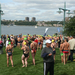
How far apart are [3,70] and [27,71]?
1304mm

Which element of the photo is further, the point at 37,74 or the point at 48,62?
the point at 37,74

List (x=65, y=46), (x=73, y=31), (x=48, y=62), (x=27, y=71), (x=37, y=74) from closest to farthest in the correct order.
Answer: (x=48, y=62) < (x=37, y=74) < (x=27, y=71) < (x=65, y=46) < (x=73, y=31)

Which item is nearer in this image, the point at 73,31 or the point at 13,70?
the point at 13,70

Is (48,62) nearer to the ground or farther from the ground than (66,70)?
farther from the ground

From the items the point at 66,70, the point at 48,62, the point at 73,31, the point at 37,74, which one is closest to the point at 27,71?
the point at 37,74

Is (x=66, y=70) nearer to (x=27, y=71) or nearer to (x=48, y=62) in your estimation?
(x=27, y=71)

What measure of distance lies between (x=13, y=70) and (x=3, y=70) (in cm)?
53

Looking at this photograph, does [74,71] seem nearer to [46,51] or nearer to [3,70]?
[46,51]

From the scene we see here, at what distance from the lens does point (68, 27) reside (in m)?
14.6

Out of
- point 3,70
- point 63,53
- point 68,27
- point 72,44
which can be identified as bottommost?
point 3,70

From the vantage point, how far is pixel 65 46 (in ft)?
26.1

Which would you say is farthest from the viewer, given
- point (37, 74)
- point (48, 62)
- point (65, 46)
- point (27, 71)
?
point (65, 46)

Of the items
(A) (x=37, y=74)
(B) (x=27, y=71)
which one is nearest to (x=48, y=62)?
(A) (x=37, y=74)

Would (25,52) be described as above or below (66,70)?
above
